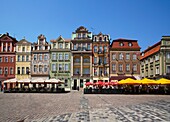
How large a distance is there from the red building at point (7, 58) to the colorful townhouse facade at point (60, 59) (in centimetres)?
1027

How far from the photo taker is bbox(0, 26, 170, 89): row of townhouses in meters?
50.8

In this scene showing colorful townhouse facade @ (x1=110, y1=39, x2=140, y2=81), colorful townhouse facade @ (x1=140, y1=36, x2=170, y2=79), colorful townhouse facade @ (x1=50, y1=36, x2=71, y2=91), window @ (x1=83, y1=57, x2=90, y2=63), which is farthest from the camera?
colorful townhouse facade @ (x1=50, y1=36, x2=71, y2=91)

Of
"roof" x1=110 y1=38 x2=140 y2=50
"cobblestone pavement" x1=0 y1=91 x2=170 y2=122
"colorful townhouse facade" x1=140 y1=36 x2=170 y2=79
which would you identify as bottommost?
"cobblestone pavement" x1=0 y1=91 x2=170 y2=122

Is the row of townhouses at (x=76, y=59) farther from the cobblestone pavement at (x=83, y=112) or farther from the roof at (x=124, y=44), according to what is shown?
the cobblestone pavement at (x=83, y=112)

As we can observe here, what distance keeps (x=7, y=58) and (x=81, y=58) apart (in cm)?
1937

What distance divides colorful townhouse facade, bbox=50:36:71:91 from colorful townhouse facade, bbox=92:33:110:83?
6.56 metres

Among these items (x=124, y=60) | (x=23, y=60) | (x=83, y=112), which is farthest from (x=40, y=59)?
(x=83, y=112)

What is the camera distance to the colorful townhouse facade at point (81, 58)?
51250mm

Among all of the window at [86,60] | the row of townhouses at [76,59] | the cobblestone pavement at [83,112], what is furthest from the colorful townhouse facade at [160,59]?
the cobblestone pavement at [83,112]

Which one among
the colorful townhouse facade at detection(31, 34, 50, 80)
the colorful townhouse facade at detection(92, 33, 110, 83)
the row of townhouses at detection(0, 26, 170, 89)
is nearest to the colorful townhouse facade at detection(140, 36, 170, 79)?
the row of townhouses at detection(0, 26, 170, 89)

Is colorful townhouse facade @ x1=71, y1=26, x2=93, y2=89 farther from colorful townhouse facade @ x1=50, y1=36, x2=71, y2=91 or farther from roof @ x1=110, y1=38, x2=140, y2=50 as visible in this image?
roof @ x1=110, y1=38, x2=140, y2=50

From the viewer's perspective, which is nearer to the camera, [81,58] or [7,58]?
[81,58]

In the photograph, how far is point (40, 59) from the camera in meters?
52.9

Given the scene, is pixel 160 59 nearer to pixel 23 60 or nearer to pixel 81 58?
pixel 81 58
